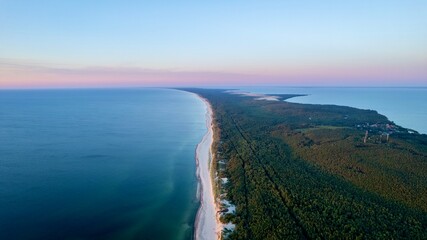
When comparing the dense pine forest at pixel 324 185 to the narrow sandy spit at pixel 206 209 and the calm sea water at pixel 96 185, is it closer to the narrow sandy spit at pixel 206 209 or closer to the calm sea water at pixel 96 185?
the narrow sandy spit at pixel 206 209

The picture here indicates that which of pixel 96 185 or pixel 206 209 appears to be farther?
pixel 96 185

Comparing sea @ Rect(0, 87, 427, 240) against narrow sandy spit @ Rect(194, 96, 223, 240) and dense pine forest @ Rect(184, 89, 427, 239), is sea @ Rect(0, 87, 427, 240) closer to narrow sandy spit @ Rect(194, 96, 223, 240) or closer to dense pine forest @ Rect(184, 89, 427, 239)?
narrow sandy spit @ Rect(194, 96, 223, 240)

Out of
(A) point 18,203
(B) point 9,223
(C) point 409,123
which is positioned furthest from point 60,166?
(C) point 409,123

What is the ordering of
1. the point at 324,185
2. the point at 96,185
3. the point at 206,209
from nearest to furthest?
the point at 206,209
the point at 324,185
the point at 96,185

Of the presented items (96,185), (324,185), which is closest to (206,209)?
(324,185)

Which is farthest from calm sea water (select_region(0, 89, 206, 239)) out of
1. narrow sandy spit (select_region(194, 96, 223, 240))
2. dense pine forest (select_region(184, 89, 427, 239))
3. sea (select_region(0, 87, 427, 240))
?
dense pine forest (select_region(184, 89, 427, 239))

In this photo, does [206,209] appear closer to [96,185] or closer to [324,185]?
[324,185]

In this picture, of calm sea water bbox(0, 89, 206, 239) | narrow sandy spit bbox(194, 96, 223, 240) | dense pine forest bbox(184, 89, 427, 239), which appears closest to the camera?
dense pine forest bbox(184, 89, 427, 239)

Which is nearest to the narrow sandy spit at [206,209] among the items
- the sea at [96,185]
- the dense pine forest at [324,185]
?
the sea at [96,185]
